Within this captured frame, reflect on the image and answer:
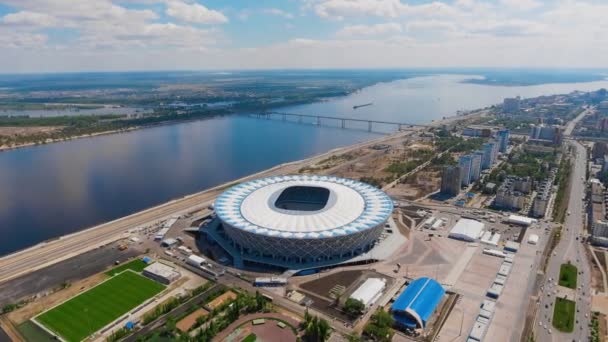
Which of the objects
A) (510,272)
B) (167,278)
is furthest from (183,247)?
(510,272)

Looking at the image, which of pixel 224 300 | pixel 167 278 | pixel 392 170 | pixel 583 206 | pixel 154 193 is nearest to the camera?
pixel 224 300

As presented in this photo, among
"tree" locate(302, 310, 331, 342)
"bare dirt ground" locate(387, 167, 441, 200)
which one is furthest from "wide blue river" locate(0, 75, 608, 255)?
"tree" locate(302, 310, 331, 342)

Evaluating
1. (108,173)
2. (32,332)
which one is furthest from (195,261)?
(108,173)

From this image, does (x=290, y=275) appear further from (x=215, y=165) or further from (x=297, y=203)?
(x=215, y=165)

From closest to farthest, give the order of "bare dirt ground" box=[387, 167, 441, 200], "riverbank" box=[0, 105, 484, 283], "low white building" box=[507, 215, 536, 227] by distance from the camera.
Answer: "riverbank" box=[0, 105, 484, 283] < "low white building" box=[507, 215, 536, 227] < "bare dirt ground" box=[387, 167, 441, 200]

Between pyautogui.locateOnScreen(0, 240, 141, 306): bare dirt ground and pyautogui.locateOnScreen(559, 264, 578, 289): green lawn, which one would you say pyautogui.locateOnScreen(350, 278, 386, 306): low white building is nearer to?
pyautogui.locateOnScreen(559, 264, 578, 289): green lawn

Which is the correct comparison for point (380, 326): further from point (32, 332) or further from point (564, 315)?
point (32, 332)
